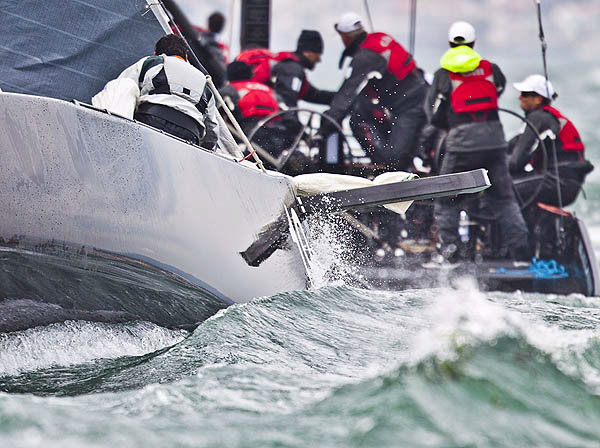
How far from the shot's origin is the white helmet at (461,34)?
19.6ft

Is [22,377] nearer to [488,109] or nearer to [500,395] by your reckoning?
[500,395]

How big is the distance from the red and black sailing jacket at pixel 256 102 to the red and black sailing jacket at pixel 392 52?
2.24ft

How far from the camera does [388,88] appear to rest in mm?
6102

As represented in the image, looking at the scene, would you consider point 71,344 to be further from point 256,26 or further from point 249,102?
point 256,26

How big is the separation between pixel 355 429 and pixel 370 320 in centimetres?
142

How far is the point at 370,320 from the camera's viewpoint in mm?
3086

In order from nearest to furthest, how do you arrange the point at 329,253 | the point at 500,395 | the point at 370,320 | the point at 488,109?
the point at 500,395 < the point at 370,320 < the point at 329,253 < the point at 488,109

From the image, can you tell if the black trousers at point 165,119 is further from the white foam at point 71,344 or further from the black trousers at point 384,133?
the black trousers at point 384,133

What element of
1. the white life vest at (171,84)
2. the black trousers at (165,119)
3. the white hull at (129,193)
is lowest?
the white hull at (129,193)

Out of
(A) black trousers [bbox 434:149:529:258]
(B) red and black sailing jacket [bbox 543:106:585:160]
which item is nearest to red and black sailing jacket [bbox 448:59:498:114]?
(A) black trousers [bbox 434:149:529:258]

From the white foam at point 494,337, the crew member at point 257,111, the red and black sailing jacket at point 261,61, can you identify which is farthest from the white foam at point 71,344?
the red and black sailing jacket at point 261,61

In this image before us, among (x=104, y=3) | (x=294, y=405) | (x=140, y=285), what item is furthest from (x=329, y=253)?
(x=294, y=405)

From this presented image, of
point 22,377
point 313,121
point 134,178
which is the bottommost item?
point 22,377

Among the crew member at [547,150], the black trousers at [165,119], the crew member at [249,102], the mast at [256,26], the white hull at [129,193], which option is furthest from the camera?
the mast at [256,26]
